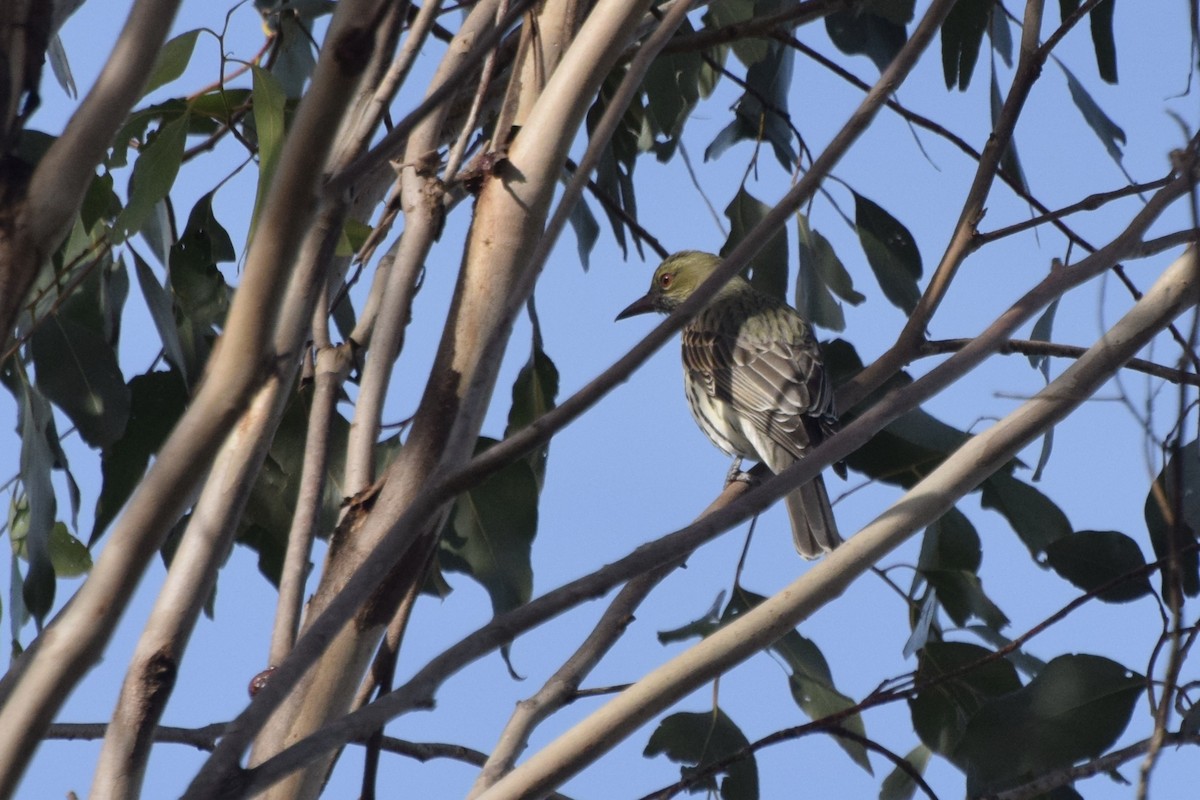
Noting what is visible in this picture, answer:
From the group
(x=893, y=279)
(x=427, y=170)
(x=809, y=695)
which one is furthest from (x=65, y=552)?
(x=893, y=279)

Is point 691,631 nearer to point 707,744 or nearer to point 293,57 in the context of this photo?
point 707,744

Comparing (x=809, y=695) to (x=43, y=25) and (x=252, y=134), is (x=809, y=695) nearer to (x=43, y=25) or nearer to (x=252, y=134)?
(x=252, y=134)

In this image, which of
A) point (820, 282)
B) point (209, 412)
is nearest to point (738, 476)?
point (820, 282)

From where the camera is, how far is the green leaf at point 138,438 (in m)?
2.76

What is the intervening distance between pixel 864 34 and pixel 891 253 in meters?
0.55

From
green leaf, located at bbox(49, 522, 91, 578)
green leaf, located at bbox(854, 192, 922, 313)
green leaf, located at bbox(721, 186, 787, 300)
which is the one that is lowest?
green leaf, located at bbox(49, 522, 91, 578)

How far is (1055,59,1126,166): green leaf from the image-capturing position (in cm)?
341

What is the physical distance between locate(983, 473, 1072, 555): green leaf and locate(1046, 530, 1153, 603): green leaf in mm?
351

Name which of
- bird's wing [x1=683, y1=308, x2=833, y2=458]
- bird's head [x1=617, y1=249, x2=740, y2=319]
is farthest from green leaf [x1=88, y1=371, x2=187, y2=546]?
bird's head [x1=617, y1=249, x2=740, y2=319]

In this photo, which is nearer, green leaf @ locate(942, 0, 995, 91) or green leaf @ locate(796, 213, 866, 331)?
green leaf @ locate(942, 0, 995, 91)

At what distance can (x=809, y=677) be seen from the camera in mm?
3080

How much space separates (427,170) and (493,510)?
780 mm

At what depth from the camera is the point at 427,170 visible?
231 centimetres

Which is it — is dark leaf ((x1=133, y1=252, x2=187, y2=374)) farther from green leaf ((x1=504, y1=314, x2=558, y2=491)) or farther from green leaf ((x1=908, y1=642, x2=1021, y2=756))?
green leaf ((x1=908, y1=642, x2=1021, y2=756))
